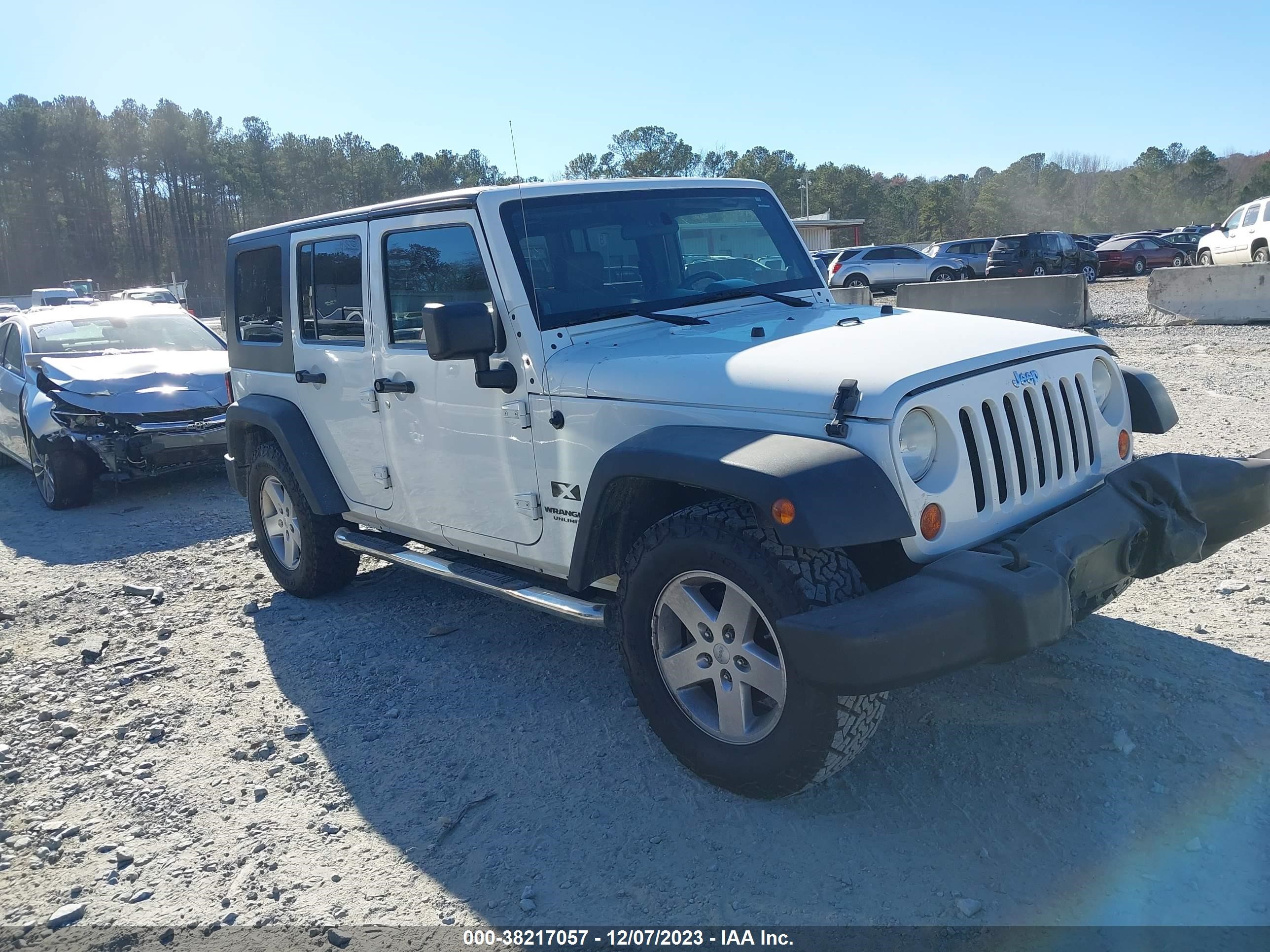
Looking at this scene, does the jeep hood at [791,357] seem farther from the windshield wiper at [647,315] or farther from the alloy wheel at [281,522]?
the alloy wheel at [281,522]

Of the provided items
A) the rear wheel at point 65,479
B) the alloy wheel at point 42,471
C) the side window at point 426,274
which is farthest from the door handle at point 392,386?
the alloy wheel at point 42,471

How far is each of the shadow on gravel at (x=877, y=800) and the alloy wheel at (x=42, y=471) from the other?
560cm

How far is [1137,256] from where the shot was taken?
33.6 m

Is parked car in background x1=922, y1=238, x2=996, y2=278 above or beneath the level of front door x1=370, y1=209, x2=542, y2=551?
above

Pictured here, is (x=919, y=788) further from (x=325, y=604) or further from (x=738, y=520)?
(x=325, y=604)

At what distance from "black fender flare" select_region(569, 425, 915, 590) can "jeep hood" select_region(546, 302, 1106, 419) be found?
14 centimetres

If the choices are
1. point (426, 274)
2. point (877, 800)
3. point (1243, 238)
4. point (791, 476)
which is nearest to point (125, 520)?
point (426, 274)

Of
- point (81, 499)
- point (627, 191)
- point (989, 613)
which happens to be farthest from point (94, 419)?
point (989, 613)

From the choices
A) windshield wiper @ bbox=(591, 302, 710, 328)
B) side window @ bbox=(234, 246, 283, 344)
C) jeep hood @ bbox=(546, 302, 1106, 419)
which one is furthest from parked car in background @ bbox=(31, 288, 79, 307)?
jeep hood @ bbox=(546, 302, 1106, 419)

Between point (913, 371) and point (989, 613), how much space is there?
758 mm

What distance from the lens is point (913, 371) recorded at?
2967 mm

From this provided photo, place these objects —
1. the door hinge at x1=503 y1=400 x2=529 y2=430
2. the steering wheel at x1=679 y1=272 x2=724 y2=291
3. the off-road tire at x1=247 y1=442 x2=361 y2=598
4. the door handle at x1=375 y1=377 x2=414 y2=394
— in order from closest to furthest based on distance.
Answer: the door hinge at x1=503 y1=400 x2=529 y2=430, the steering wheel at x1=679 y1=272 x2=724 y2=291, the door handle at x1=375 y1=377 x2=414 y2=394, the off-road tire at x1=247 y1=442 x2=361 y2=598

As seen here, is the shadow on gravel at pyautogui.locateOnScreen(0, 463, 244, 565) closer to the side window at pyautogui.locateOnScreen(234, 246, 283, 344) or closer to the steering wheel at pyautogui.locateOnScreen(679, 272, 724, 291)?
the side window at pyautogui.locateOnScreen(234, 246, 283, 344)

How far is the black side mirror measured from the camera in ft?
11.6
